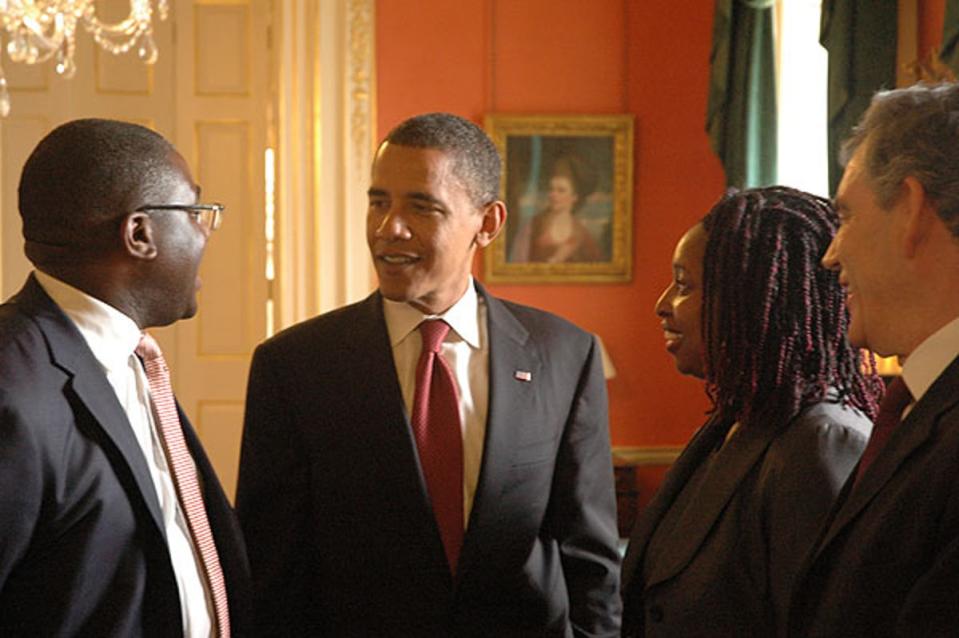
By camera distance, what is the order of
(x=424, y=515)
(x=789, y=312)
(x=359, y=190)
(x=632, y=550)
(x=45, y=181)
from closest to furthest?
(x=45, y=181) < (x=789, y=312) < (x=632, y=550) < (x=424, y=515) < (x=359, y=190)

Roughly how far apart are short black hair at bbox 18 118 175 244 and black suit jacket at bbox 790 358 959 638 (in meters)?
1.09

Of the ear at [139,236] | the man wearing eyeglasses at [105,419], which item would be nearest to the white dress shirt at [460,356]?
the man wearing eyeglasses at [105,419]

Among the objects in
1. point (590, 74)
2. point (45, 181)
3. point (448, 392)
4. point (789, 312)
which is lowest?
Result: point (448, 392)

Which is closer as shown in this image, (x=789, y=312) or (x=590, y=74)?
(x=789, y=312)

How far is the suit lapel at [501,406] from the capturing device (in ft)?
7.76

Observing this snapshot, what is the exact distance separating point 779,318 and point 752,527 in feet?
1.06

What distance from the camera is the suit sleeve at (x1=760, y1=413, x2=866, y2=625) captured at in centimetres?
178

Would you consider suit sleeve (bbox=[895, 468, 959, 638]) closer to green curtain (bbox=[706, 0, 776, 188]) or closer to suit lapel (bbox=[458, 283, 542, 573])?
suit lapel (bbox=[458, 283, 542, 573])

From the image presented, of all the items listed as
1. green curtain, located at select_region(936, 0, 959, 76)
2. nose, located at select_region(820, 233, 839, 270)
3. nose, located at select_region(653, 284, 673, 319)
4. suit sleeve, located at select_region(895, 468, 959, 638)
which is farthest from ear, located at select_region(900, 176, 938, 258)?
green curtain, located at select_region(936, 0, 959, 76)

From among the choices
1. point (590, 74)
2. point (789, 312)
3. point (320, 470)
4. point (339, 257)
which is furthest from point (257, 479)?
point (590, 74)

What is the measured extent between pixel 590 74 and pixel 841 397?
16.7 feet

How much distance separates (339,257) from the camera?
6.65m

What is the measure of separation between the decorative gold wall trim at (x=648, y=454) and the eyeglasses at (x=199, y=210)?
4.88m

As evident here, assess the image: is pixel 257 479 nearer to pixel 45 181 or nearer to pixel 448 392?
pixel 448 392
